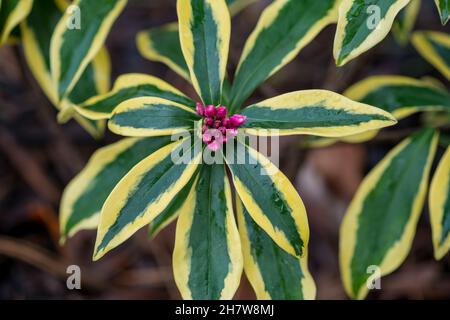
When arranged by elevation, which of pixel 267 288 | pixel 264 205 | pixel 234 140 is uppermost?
pixel 234 140

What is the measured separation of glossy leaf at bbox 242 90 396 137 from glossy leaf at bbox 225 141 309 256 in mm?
61

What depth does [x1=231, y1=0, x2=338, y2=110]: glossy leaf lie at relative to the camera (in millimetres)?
1169

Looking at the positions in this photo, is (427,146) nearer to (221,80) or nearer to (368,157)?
(221,80)

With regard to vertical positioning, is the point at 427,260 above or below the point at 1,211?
below

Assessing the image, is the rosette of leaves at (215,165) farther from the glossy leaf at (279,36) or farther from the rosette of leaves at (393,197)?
the rosette of leaves at (393,197)

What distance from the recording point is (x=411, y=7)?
1.65m

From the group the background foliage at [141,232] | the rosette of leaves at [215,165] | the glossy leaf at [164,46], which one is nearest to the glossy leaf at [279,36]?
the rosette of leaves at [215,165]

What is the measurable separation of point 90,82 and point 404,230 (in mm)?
792

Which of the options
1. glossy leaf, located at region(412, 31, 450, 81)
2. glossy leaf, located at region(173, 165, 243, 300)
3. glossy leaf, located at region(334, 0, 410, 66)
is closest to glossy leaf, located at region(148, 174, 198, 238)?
glossy leaf, located at region(173, 165, 243, 300)

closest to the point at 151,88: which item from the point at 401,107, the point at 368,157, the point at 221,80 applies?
the point at 221,80

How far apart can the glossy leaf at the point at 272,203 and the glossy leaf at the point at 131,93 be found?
8.5 inches

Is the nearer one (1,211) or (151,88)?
(151,88)

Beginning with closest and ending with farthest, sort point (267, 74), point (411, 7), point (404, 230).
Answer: point (267, 74) → point (404, 230) → point (411, 7)

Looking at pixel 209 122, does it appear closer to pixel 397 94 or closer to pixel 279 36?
pixel 279 36
